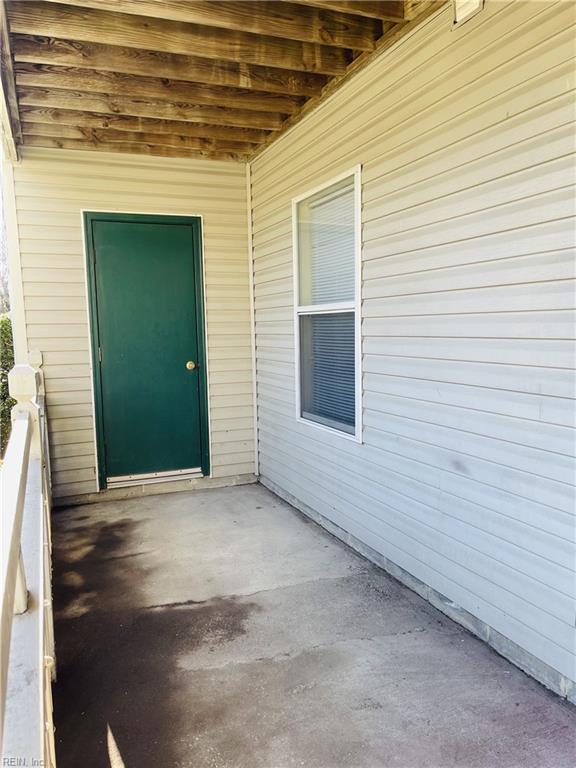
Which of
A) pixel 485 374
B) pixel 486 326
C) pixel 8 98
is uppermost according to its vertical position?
pixel 8 98

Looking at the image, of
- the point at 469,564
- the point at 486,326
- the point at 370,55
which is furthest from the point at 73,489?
the point at 370,55

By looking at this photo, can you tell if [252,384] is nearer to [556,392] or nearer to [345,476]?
[345,476]

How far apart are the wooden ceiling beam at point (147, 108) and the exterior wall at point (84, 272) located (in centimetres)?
86

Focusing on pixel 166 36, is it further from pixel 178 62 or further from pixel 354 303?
pixel 354 303

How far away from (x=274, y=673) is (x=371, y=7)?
306 centimetres

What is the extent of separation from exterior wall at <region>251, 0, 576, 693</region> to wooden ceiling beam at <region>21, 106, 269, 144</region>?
98 centimetres

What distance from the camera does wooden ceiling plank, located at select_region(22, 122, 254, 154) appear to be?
4.11m

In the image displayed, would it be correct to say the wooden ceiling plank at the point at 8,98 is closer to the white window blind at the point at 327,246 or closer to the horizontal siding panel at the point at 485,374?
the white window blind at the point at 327,246

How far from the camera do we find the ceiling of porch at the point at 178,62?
262 cm

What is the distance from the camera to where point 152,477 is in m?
4.95

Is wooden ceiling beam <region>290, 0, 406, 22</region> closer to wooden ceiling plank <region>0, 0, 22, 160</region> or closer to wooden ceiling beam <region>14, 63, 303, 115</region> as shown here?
wooden ceiling beam <region>14, 63, 303, 115</region>

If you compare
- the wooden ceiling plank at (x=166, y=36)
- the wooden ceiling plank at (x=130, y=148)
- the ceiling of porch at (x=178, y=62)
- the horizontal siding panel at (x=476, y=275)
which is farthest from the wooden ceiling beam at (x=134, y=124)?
the horizontal siding panel at (x=476, y=275)

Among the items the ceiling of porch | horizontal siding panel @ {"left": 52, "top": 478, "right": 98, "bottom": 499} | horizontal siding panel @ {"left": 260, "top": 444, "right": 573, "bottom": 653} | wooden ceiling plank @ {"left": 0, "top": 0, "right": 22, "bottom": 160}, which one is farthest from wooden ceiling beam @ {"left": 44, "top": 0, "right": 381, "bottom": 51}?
horizontal siding panel @ {"left": 52, "top": 478, "right": 98, "bottom": 499}

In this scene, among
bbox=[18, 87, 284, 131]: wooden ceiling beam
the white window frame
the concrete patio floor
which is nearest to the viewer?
the concrete patio floor
